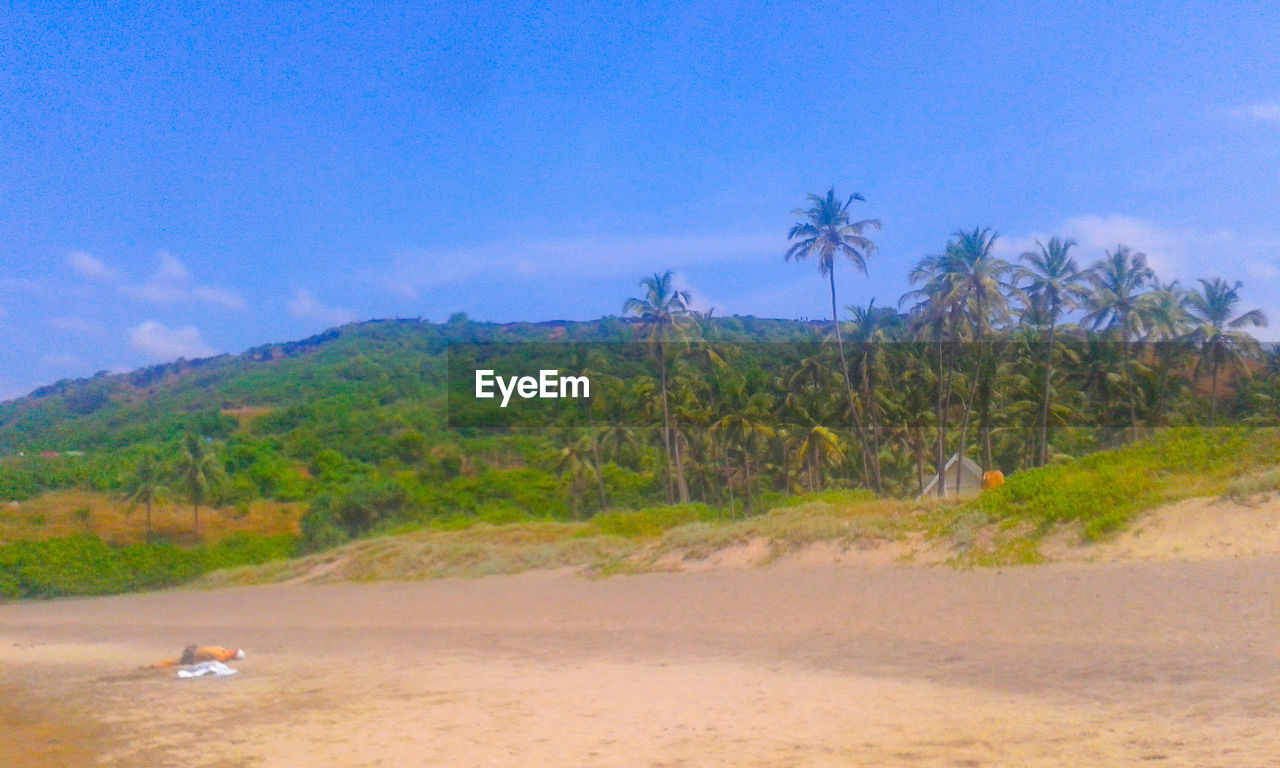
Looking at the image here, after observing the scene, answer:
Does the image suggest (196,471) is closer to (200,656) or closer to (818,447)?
(818,447)

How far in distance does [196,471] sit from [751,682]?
43812 mm

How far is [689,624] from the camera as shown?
1625 cm

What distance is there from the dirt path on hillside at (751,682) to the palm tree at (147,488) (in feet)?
95.5

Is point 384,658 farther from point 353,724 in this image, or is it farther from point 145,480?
point 145,480

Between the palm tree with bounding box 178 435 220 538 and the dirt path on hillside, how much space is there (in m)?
28.7

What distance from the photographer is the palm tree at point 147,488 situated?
154 ft

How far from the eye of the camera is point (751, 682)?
1088cm

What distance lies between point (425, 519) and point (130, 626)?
19.2 m

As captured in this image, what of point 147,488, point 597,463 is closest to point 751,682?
point 597,463

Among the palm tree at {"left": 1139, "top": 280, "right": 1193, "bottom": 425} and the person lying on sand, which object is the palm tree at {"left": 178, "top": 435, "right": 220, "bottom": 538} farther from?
the palm tree at {"left": 1139, "top": 280, "right": 1193, "bottom": 425}

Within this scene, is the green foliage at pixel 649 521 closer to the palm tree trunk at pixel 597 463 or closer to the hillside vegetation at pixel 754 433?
the hillside vegetation at pixel 754 433

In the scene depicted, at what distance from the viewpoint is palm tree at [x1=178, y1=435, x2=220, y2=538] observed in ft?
155

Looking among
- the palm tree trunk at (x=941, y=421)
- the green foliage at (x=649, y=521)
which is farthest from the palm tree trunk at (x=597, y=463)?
the palm tree trunk at (x=941, y=421)

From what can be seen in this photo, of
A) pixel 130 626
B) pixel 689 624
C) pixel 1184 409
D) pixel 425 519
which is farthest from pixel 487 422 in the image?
pixel 689 624
